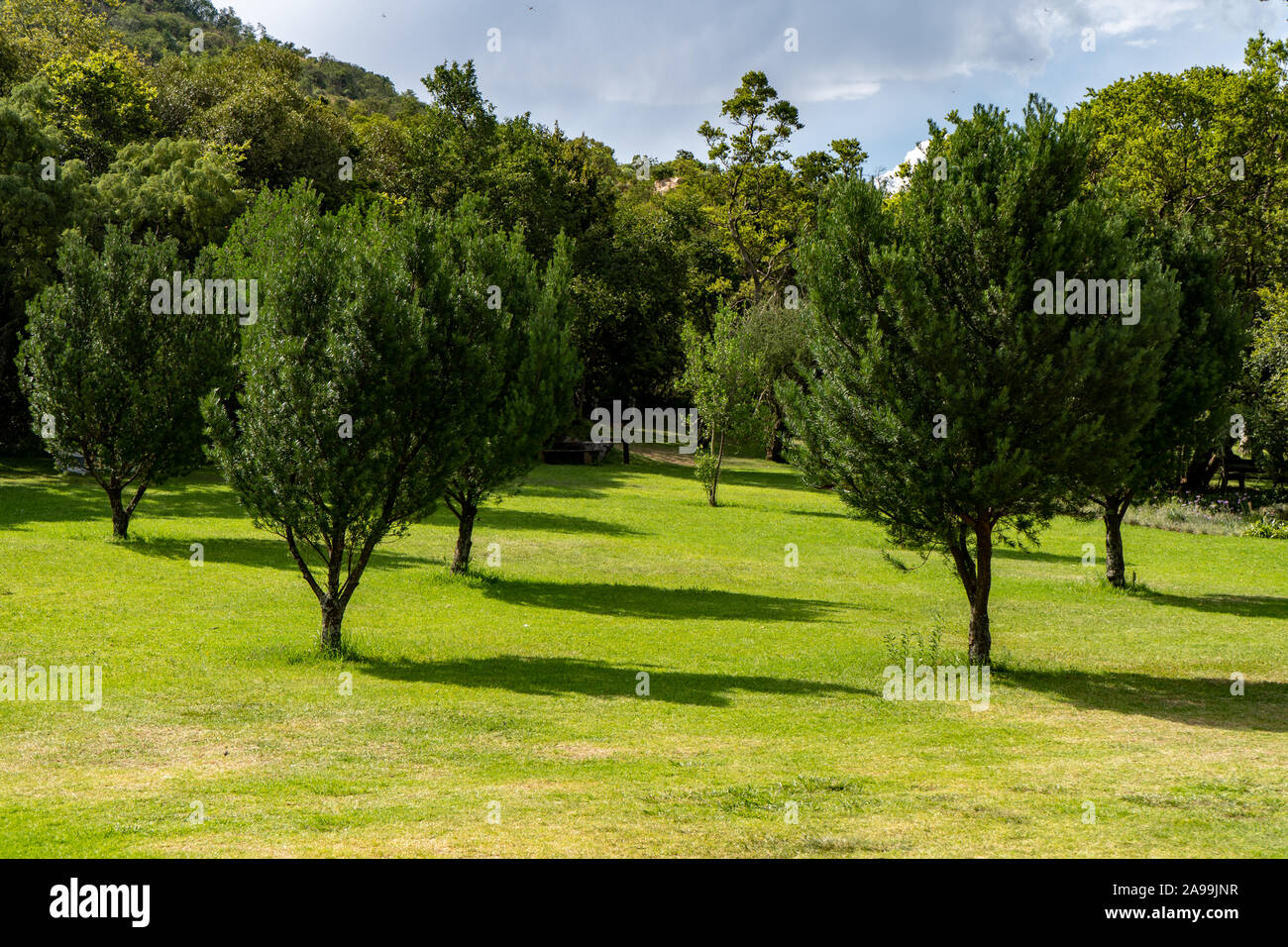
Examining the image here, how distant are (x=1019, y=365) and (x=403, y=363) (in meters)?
9.90

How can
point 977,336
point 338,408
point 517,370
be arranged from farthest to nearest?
point 517,370 < point 977,336 < point 338,408

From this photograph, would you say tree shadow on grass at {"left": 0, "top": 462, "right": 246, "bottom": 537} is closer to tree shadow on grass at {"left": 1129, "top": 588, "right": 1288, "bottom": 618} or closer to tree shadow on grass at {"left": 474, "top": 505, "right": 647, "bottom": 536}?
tree shadow on grass at {"left": 474, "top": 505, "right": 647, "bottom": 536}

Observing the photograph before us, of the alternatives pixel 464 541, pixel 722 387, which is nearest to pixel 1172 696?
pixel 464 541

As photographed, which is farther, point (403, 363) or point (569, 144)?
point (569, 144)

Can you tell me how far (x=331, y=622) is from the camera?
18375 millimetres

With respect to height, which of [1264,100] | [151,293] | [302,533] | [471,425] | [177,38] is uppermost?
[177,38]

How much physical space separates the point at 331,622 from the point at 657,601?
366 inches

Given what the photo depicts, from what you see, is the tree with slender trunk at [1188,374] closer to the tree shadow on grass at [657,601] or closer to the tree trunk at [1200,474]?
the tree shadow on grass at [657,601]

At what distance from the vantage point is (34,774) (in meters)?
11.3

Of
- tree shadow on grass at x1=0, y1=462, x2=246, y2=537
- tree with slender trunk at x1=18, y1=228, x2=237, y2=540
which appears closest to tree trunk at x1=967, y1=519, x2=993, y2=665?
tree with slender trunk at x1=18, y1=228, x2=237, y2=540

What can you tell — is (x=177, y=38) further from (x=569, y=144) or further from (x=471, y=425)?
(x=471, y=425)

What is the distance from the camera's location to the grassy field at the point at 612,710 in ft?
32.6

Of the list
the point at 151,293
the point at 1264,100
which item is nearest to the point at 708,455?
the point at 151,293

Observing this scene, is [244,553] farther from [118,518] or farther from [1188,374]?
[1188,374]
